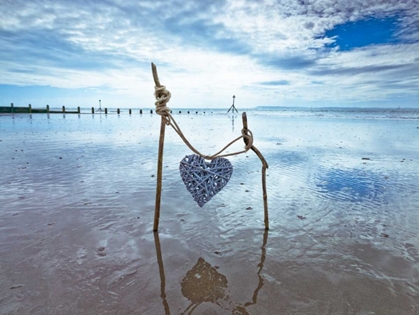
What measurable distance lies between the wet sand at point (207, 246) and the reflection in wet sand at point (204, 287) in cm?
2

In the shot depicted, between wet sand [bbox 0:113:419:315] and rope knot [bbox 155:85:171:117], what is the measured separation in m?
1.92

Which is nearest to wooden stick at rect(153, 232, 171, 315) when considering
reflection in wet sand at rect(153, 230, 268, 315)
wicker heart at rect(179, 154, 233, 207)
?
reflection in wet sand at rect(153, 230, 268, 315)

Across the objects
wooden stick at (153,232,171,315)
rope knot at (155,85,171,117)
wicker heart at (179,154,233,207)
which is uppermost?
rope knot at (155,85,171,117)

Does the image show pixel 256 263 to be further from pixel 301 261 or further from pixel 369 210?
pixel 369 210

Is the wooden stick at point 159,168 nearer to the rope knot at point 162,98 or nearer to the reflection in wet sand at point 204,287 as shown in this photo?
the rope knot at point 162,98

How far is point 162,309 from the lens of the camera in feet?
8.66

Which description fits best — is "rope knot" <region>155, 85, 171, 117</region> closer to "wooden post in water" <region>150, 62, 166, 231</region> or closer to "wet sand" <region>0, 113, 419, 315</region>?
"wooden post in water" <region>150, 62, 166, 231</region>

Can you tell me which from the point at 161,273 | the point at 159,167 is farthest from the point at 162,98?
the point at 161,273

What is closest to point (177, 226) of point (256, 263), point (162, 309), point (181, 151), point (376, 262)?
point (256, 263)

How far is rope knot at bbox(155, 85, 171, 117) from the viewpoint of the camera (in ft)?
12.8

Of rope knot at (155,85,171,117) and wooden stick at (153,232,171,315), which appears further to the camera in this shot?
rope knot at (155,85,171,117)

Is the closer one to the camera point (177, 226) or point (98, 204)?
point (177, 226)

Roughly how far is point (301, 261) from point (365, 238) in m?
1.37

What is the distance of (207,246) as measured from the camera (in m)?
3.88
